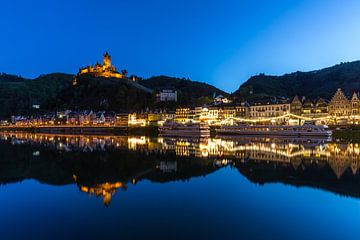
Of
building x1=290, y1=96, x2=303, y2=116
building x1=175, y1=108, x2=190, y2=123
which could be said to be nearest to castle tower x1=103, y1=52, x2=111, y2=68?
building x1=175, y1=108, x2=190, y2=123

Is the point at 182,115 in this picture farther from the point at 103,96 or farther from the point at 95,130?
the point at 103,96

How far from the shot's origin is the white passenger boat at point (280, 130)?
5769 centimetres

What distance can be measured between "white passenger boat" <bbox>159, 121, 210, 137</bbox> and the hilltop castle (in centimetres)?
7275

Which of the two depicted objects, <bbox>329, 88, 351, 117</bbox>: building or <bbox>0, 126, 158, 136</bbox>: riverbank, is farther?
<bbox>0, 126, 158, 136</bbox>: riverbank

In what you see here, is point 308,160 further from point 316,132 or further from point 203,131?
point 203,131

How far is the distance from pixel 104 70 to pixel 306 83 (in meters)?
90.9

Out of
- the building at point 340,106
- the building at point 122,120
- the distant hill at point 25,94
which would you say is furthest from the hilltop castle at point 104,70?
the building at point 340,106

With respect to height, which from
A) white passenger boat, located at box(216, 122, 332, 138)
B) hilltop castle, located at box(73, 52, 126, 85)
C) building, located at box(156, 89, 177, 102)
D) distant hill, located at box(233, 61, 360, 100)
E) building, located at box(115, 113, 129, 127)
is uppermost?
hilltop castle, located at box(73, 52, 126, 85)

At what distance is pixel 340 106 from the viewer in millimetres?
71062

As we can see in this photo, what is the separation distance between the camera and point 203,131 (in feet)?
242

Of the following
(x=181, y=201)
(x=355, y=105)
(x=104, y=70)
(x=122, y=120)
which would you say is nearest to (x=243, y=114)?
(x=355, y=105)

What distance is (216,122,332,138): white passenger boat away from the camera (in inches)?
2271

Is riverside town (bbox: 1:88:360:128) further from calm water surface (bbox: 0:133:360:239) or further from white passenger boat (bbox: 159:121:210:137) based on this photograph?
calm water surface (bbox: 0:133:360:239)

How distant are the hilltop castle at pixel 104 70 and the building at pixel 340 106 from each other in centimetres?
9947
